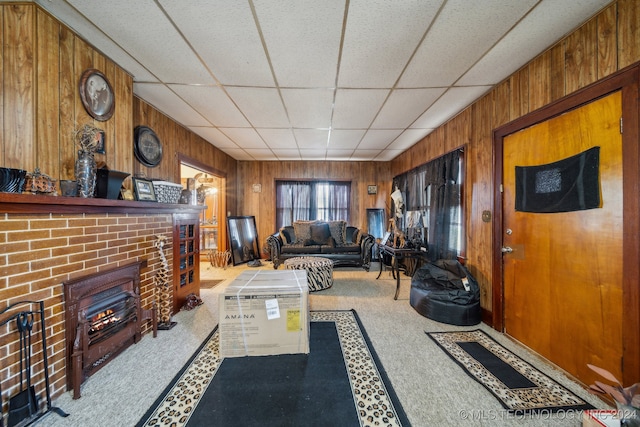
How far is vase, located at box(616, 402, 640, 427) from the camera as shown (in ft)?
3.11

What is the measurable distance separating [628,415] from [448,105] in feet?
8.86

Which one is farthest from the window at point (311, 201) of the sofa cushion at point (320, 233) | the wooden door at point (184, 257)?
the wooden door at point (184, 257)

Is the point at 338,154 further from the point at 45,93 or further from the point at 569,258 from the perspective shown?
the point at 45,93

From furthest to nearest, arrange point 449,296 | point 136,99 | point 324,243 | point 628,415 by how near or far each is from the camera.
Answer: point 324,243, point 136,99, point 449,296, point 628,415

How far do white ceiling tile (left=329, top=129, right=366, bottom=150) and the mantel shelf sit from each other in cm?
264

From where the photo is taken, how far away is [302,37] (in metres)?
1.55

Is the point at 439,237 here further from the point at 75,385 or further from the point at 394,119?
the point at 75,385

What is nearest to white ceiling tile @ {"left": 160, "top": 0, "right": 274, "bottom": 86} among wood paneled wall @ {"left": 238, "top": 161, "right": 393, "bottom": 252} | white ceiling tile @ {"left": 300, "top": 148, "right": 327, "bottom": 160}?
white ceiling tile @ {"left": 300, "top": 148, "right": 327, "bottom": 160}

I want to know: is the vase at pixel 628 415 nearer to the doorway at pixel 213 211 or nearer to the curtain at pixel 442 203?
the curtain at pixel 442 203

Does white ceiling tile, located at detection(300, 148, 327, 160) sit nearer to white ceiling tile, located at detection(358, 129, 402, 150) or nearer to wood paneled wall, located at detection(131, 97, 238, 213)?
white ceiling tile, located at detection(358, 129, 402, 150)

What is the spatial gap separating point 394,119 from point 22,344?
3771 millimetres

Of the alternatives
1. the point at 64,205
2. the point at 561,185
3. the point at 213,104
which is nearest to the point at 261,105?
the point at 213,104

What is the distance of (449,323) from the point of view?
2268 millimetres

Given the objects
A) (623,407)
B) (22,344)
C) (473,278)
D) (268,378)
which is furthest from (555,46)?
(22,344)
